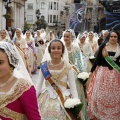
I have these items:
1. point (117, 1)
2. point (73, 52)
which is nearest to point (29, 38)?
point (73, 52)

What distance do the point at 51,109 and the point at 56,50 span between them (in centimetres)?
77

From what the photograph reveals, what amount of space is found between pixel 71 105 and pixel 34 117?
1908 millimetres

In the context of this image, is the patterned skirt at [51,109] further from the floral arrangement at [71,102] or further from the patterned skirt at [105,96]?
the patterned skirt at [105,96]

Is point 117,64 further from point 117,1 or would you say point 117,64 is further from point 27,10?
point 27,10

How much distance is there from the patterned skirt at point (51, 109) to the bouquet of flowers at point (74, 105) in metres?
0.18

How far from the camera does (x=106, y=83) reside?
6.12 meters

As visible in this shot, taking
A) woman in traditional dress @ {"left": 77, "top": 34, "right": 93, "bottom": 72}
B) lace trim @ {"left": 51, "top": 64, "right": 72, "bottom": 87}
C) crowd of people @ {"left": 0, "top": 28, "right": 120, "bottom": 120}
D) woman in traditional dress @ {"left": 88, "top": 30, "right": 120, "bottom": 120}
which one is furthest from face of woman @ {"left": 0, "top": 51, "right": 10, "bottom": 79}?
woman in traditional dress @ {"left": 77, "top": 34, "right": 93, "bottom": 72}

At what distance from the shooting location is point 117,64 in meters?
6.20

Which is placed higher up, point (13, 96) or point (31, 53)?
point (13, 96)

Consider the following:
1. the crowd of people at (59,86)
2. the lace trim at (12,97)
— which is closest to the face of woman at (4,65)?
the crowd of people at (59,86)

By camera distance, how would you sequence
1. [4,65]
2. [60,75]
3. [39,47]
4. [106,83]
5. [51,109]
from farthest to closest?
[39,47] < [106,83] < [60,75] < [51,109] < [4,65]

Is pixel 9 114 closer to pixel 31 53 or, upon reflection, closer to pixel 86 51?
pixel 86 51

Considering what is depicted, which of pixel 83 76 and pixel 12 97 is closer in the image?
pixel 12 97

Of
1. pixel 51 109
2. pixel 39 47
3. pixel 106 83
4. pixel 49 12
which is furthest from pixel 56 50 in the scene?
pixel 49 12
